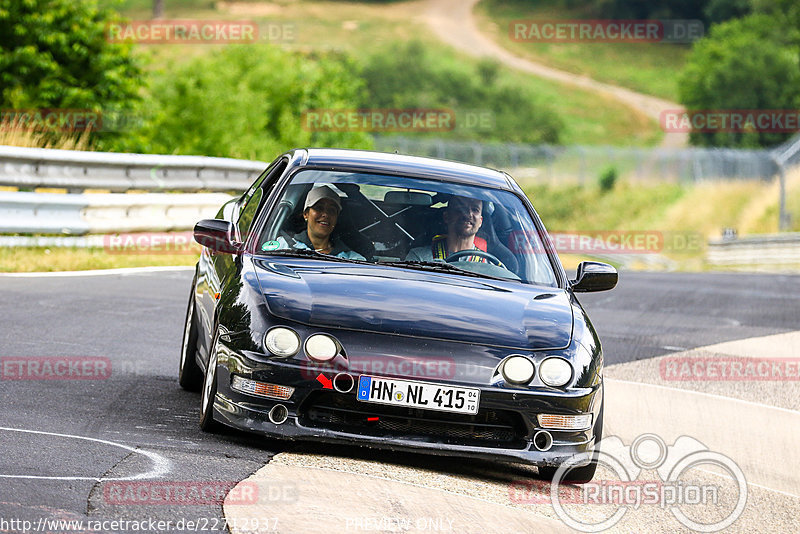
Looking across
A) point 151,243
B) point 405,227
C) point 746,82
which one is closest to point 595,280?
point 405,227

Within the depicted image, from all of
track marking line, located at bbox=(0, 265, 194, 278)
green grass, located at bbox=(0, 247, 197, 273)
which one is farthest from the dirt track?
green grass, located at bbox=(0, 247, 197, 273)

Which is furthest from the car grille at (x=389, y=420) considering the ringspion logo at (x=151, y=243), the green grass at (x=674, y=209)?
the green grass at (x=674, y=209)

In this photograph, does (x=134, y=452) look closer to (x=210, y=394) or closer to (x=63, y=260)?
(x=210, y=394)

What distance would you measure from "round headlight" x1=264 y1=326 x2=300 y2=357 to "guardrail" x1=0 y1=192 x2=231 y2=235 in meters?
8.71

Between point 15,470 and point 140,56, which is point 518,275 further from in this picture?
point 140,56

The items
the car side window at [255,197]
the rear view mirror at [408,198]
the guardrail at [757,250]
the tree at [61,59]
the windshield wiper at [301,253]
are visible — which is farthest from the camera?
the guardrail at [757,250]

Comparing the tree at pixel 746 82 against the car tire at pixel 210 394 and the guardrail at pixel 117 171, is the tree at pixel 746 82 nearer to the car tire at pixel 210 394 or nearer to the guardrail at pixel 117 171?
the guardrail at pixel 117 171

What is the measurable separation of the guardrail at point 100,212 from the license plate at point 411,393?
29.5ft

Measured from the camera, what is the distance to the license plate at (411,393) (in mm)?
5844

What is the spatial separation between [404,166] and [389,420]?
6.46ft

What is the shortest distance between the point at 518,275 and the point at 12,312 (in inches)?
191

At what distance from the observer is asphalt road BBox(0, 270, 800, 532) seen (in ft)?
16.5

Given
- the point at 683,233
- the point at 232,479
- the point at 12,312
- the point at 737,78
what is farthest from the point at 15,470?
the point at 737,78

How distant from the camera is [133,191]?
1702 cm
